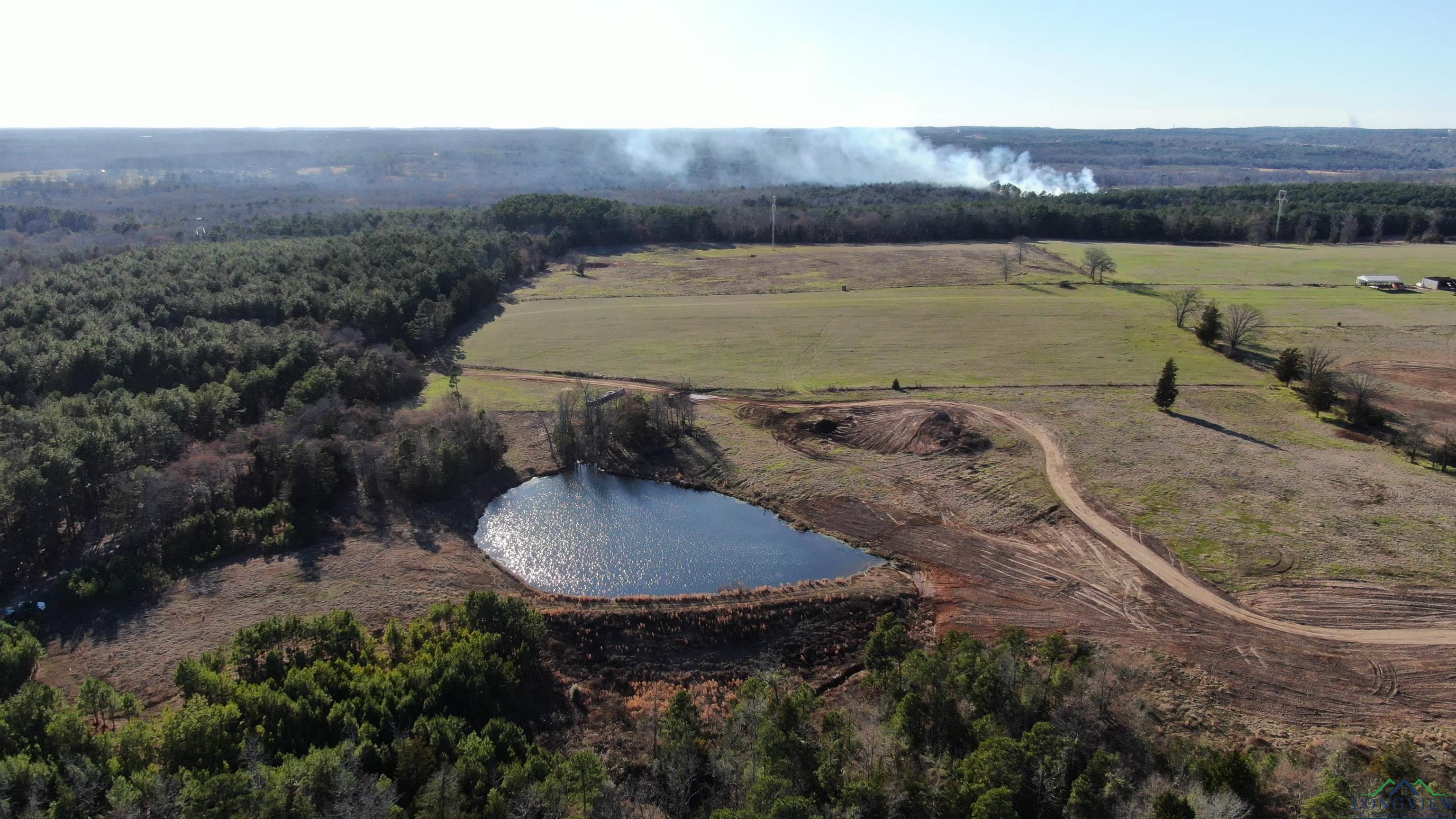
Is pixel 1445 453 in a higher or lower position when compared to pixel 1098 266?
lower

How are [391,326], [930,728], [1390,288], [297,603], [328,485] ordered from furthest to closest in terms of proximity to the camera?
1. [1390,288]
2. [391,326]
3. [328,485]
4. [297,603]
5. [930,728]

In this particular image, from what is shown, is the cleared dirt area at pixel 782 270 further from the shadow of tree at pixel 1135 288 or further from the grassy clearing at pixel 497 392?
the grassy clearing at pixel 497 392

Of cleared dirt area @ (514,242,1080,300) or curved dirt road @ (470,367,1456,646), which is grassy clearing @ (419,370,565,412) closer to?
curved dirt road @ (470,367,1456,646)

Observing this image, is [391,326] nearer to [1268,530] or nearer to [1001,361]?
[1001,361]

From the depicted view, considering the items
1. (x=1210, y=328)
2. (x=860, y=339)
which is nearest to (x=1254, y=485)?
(x=1210, y=328)

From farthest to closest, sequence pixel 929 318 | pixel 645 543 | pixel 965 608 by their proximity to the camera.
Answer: pixel 929 318 < pixel 645 543 < pixel 965 608

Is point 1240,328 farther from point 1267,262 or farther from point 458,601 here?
point 458,601

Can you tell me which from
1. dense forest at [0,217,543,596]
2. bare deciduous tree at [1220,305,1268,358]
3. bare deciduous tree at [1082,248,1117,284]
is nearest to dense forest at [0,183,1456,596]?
dense forest at [0,217,543,596]

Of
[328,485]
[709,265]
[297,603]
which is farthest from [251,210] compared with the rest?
[297,603]
